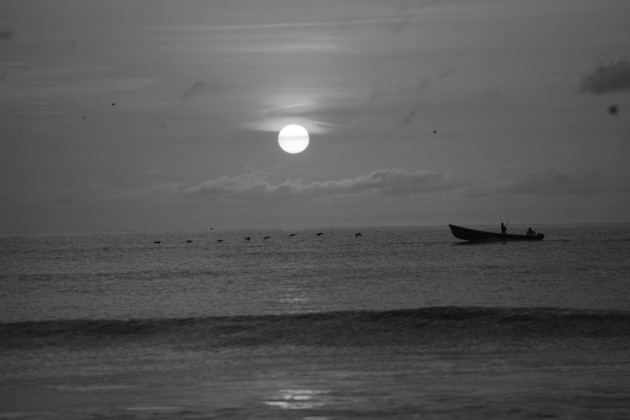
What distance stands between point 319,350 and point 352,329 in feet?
17.5

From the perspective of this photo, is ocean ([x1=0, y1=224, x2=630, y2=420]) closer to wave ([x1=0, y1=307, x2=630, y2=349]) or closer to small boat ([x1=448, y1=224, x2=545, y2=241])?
wave ([x1=0, y1=307, x2=630, y2=349])

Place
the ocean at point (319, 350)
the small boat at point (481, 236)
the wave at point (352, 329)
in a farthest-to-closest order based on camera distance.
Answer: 1. the small boat at point (481, 236)
2. the wave at point (352, 329)
3. the ocean at point (319, 350)

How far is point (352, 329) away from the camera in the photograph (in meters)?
33.8

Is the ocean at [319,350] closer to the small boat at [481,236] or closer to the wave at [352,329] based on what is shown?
the wave at [352,329]

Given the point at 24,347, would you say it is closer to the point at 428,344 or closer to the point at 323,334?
the point at 323,334

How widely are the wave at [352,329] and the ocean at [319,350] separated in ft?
0.30

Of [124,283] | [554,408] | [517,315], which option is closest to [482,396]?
[554,408]

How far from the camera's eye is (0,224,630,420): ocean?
1822 cm

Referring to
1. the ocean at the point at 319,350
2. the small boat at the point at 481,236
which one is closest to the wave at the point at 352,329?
the ocean at the point at 319,350

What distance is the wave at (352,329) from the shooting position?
31031mm

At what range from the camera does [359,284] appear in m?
58.5

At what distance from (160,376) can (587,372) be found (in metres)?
12.7

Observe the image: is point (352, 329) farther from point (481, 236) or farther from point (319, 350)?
point (481, 236)

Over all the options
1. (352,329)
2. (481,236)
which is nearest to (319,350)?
(352,329)
